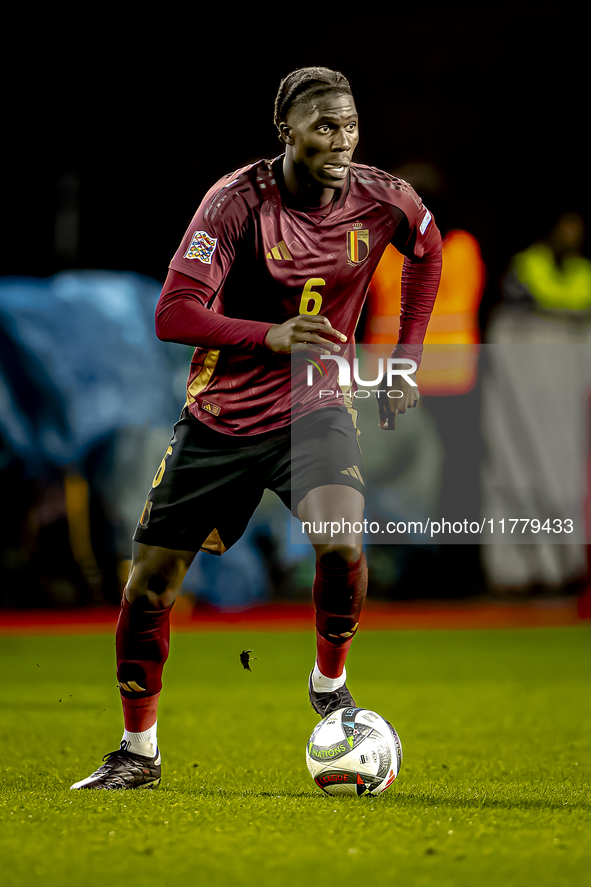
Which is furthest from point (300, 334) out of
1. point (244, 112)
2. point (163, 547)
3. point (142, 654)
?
point (244, 112)

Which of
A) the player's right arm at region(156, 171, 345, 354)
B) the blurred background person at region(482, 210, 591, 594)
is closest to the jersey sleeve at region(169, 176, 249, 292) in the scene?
the player's right arm at region(156, 171, 345, 354)

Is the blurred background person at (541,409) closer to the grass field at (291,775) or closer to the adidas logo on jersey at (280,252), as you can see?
the grass field at (291,775)

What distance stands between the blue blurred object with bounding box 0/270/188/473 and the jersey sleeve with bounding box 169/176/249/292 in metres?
5.66

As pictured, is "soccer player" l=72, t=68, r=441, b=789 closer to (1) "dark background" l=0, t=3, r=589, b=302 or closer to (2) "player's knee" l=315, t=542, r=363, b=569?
(2) "player's knee" l=315, t=542, r=363, b=569

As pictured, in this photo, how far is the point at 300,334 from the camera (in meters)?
3.07

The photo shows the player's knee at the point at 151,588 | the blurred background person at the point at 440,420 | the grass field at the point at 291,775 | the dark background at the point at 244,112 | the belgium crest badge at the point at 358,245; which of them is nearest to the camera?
the grass field at the point at 291,775

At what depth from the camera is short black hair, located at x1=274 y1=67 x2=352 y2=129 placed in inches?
129

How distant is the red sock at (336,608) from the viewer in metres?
3.27

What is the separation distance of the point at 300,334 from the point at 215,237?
1.34 feet

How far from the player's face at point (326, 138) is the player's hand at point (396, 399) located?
0.68 metres

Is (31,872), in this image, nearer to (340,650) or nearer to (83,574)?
(340,650)

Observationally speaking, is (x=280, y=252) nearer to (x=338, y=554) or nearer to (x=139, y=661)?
(x=338, y=554)

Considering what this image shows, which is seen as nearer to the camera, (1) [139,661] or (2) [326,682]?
(1) [139,661]

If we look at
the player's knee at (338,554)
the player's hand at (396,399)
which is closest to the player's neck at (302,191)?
the player's hand at (396,399)
